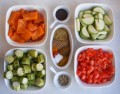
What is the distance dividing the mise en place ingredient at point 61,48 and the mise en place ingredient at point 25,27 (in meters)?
0.08

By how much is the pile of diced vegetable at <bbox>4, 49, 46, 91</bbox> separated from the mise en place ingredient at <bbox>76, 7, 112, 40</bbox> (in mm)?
247

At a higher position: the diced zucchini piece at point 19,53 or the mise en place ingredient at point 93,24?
the mise en place ingredient at point 93,24

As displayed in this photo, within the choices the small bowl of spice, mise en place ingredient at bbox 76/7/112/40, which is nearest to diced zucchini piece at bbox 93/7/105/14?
mise en place ingredient at bbox 76/7/112/40

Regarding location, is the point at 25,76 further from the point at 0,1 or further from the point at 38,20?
the point at 0,1

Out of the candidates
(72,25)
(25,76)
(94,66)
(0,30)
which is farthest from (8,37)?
(94,66)

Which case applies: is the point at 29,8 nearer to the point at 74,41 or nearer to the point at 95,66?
the point at 74,41

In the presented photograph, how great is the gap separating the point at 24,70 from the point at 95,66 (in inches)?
13.8

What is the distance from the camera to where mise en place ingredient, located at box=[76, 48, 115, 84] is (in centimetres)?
138

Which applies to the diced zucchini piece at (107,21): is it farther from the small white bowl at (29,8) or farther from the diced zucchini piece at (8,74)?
the diced zucchini piece at (8,74)

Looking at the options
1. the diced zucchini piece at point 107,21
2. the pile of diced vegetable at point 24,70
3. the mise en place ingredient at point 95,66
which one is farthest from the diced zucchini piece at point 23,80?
the diced zucchini piece at point 107,21

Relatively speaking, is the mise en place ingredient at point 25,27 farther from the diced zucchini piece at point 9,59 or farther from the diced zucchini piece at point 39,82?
the diced zucchini piece at point 39,82

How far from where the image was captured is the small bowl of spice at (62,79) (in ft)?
4.59

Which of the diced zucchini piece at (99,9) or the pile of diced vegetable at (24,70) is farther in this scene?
the diced zucchini piece at (99,9)

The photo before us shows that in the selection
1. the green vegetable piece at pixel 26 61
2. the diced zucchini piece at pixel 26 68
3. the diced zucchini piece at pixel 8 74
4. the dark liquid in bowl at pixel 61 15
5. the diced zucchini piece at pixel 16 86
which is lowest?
the diced zucchini piece at pixel 16 86
